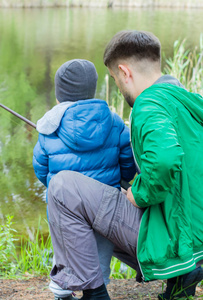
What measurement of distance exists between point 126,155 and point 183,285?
54 centimetres

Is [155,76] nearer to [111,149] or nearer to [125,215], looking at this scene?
[111,149]

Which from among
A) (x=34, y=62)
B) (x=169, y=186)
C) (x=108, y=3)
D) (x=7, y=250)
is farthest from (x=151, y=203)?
(x=108, y=3)

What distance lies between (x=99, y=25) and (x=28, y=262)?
1175 centimetres

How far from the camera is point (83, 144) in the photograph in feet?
5.08

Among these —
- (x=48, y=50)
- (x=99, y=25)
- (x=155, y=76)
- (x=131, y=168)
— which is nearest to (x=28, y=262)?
(x=131, y=168)

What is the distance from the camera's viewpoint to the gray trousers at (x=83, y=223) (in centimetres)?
143

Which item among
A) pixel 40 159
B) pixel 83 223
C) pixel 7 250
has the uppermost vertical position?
pixel 40 159

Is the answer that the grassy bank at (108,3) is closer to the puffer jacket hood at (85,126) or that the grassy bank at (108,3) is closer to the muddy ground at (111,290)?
the muddy ground at (111,290)

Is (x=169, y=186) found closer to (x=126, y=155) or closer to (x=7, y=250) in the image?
(x=126, y=155)

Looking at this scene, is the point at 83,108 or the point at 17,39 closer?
the point at 83,108

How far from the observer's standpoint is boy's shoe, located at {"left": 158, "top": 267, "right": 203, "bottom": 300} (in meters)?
1.56

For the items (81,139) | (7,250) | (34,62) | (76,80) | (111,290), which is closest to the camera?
(81,139)

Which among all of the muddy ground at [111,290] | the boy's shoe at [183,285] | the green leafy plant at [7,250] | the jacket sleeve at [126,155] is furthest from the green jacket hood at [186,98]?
the green leafy plant at [7,250]

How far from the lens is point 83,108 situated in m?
1.57
